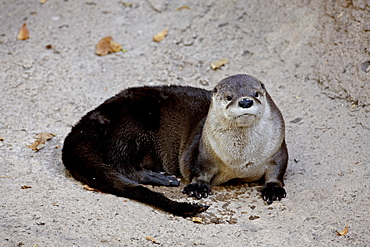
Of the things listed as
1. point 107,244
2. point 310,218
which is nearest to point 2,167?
point 107,244

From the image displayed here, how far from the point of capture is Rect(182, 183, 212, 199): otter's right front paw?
11.1ft

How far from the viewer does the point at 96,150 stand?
3.54 m

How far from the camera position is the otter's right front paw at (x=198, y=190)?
3381mm

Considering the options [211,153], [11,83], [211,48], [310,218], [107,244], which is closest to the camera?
[107,244]

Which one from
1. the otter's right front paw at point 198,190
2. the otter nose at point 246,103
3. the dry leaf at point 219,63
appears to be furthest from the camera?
the dry leaf at point 219,63

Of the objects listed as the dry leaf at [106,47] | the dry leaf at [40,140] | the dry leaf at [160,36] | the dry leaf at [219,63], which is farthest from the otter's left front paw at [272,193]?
the dry leaf at [106,47]

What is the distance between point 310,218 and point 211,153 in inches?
30.6

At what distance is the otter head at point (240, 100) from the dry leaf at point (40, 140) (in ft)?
4.59

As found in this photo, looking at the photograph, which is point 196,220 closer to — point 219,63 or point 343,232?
point 343,232

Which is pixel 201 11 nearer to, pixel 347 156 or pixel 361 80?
pixel 361 80

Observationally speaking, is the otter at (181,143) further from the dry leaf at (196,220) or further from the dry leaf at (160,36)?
the dry leaf at (160,36)

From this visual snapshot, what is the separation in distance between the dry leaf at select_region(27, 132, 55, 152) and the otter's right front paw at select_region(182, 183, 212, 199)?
46.4 inches

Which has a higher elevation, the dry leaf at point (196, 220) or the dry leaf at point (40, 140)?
the dry leaf at point (196, 220)

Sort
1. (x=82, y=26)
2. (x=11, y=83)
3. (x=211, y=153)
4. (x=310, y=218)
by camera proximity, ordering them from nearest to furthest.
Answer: (x=310, y=218)
(x=211, y=153)
(x=11, y=83)
(x=82, y=26)
